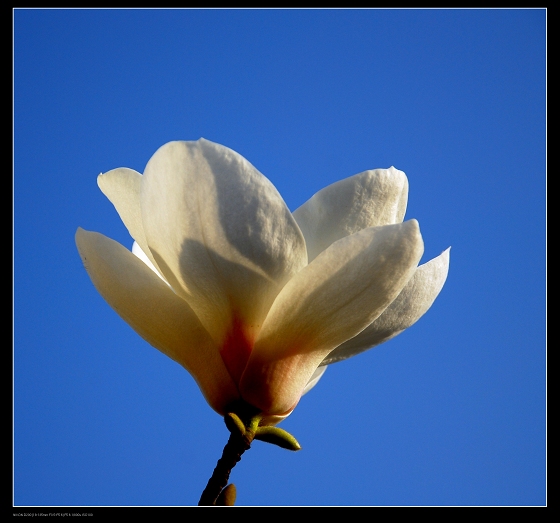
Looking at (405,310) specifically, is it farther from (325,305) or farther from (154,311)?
(154,311)

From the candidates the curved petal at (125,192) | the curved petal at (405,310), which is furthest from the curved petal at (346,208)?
the curved petal at (125,192)

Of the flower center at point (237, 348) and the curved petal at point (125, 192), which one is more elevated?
the curved petal at point (125, 192)

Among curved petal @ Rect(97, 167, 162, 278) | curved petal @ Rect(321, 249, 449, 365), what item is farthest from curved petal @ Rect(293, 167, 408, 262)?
curved petal @ Rect(97, 167, 162, 278)

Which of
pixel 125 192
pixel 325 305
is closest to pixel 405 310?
pixel 325 305

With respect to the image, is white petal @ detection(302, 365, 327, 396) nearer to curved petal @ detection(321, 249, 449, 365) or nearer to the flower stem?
curved petal @ detection(321, 249, 449, 365)

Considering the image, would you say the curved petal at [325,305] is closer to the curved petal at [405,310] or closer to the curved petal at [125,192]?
the curved petal at [405,310]
